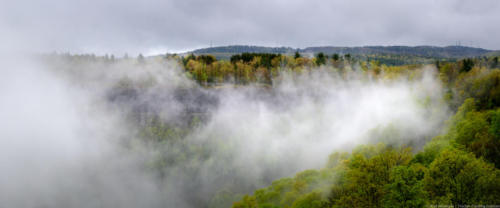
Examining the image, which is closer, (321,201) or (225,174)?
(321,201)

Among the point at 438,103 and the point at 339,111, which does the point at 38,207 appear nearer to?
the point at 339,111

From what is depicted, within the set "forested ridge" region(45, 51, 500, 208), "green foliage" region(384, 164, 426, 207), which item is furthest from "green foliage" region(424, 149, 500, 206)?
"green foliage" region(384, 164, 426, 207)

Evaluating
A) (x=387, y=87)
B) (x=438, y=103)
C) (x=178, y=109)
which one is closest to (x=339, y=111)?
(x=387, y=87)

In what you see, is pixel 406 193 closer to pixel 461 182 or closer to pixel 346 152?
pixel 461 182

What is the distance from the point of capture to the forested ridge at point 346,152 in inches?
892

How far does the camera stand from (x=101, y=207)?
299ft

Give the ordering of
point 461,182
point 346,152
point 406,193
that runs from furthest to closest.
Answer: point 346,152
point 461,182
point 406,193

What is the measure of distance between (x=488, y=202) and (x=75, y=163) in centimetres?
12910

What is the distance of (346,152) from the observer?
4706cm

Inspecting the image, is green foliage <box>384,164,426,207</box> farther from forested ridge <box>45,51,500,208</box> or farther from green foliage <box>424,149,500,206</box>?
green foliage <box>424,149,500,206</box>

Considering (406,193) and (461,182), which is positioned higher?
(461,182)

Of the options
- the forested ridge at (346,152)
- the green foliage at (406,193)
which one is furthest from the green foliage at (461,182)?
the green foliage at (406,193)

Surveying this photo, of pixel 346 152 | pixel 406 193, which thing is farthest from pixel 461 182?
pixel 346 152

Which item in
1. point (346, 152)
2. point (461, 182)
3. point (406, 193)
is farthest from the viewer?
point (346, 152)
